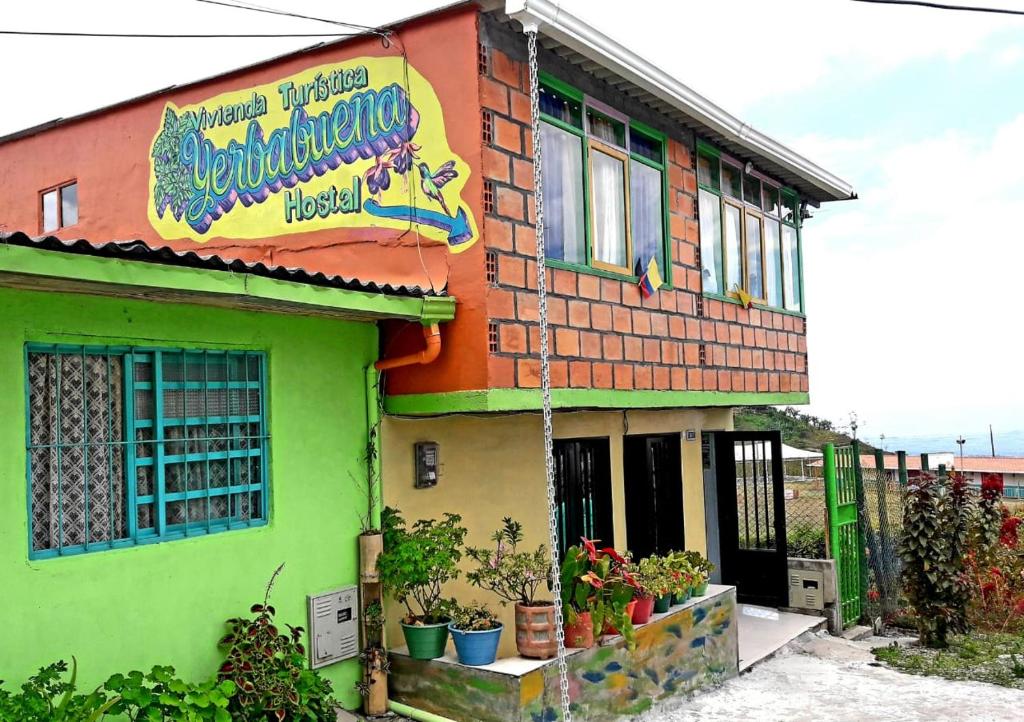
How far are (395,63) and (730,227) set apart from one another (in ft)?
16.7

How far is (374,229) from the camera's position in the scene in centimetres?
762

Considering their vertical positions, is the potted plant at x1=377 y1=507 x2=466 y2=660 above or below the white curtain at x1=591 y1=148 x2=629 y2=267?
below

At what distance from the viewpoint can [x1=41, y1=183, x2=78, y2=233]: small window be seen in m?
10.4

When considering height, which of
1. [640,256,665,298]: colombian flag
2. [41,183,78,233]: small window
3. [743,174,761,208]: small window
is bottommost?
[640,256,665,298]: colombian flag

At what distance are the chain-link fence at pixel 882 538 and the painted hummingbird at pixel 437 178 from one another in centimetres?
839

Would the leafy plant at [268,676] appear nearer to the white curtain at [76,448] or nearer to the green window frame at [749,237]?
the white curtain at [76,448]

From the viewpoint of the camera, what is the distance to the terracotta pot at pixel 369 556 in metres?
6.99

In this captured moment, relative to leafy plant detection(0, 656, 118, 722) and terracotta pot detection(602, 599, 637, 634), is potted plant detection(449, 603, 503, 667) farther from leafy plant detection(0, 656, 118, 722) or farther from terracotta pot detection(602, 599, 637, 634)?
leafy plant detection(0, 656, 118, 722)

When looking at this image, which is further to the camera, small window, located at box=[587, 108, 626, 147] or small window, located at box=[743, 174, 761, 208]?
small window, located at box=[743, 174, 761, 208]

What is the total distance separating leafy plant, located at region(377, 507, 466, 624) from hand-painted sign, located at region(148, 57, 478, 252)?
213 cm

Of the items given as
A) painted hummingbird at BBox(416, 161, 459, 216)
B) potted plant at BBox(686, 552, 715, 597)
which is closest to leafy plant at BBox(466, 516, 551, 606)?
potted plant at BBox(686, 552, 715, 597)

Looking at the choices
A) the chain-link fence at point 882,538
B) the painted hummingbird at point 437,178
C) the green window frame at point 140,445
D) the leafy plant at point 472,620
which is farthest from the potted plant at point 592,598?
the chain-link fence at point 882,538

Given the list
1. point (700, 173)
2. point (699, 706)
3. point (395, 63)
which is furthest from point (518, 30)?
point (699, 706)

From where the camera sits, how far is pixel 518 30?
7363 millimetres
